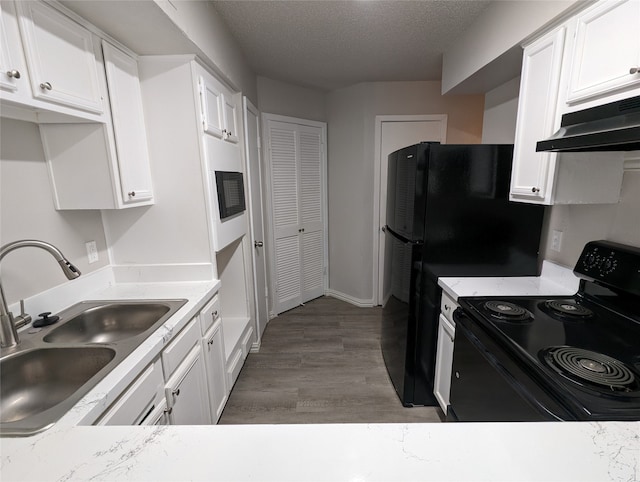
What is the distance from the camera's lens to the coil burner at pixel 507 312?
1.39 metres

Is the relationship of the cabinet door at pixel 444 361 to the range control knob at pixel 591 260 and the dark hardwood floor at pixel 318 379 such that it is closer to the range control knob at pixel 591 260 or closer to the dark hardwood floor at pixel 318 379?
the dark hardwood floor at pixel 318 379

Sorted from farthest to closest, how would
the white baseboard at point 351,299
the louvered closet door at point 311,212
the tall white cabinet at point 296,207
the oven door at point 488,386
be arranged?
1. the white baseboard at point 351,299
2. the louvered closet door at point 311,212
3. the tall white cabinet at point 296,207
4. the oven door at point 488,386

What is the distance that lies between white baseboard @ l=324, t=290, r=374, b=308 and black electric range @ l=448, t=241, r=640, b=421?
213 cm

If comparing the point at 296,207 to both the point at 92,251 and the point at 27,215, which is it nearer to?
the point at 92,251

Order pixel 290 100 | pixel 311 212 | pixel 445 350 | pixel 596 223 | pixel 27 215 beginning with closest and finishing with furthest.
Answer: pixel 27 215 < pixel 596 223 < pixel 445 350 < pixel 290 100 < pixel 311 212

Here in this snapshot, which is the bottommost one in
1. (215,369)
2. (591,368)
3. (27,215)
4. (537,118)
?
(215,369)

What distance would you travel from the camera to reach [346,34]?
2.29 m

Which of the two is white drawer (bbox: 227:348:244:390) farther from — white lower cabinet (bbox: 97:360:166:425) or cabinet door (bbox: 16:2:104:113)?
cabinet door (bbox: 16:2:104:113)

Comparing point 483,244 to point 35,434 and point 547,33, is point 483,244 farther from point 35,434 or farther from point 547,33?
→ point 35,434

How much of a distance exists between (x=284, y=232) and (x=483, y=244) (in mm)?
2137

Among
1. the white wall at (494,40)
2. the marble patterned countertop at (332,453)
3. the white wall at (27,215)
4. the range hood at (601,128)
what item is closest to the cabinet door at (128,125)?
the white wall at (27,215)

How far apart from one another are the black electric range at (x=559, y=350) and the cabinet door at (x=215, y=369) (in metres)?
1.38

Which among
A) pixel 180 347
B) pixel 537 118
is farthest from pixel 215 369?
pixel 537 118

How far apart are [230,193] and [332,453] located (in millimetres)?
1917
